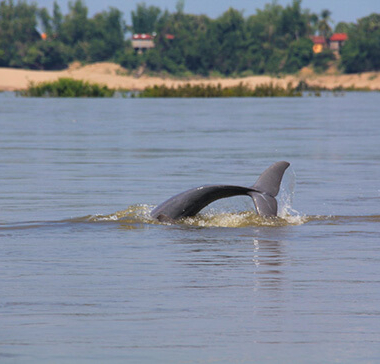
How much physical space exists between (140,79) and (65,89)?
8535 cm

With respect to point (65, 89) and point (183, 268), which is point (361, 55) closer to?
point (65, 89)

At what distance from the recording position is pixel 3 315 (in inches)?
375

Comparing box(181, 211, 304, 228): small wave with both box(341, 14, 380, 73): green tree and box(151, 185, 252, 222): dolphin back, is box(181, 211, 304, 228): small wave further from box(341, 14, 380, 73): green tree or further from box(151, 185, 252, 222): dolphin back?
box(341, 14, 380, 73): green tree

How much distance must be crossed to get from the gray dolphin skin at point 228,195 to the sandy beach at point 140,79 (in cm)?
15677

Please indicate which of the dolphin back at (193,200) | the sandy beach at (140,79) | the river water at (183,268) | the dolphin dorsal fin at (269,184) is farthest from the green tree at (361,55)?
the dolphin dorsal fin at (269,184)

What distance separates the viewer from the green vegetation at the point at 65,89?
103250mm

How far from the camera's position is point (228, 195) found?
1550 cm

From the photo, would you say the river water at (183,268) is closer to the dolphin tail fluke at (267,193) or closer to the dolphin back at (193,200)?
the dolphin back at (193,200)

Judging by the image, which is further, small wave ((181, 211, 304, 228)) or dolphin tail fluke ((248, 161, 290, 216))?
small wave ((181, 211, 304, 228))

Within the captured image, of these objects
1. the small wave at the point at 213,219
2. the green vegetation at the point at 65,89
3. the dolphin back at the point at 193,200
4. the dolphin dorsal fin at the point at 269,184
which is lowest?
the green vegetation at the point at 65,89

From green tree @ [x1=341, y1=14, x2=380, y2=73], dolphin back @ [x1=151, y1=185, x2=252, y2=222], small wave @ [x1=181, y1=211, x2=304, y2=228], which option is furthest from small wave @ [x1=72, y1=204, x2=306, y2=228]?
green tree @ [x1=341, y1=14, x2=380, y2=73]

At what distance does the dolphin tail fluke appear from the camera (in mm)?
15328

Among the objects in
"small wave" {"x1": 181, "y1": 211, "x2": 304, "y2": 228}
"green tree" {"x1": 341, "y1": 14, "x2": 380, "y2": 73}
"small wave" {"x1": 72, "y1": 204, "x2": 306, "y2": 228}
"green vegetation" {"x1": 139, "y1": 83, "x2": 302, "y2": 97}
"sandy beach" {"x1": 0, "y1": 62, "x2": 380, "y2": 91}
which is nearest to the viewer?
"small wave" {"x1": 181, "y1": 211, "x2": 304, "y2": 228}

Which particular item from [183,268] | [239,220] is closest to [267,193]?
[239,220]
